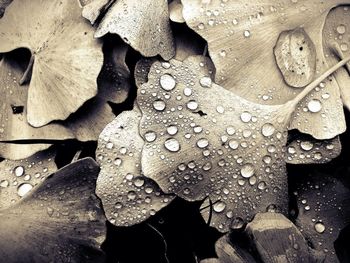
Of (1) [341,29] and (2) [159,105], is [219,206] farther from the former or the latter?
(1) [341,29]

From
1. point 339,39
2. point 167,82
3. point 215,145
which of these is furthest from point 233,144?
point 339,39

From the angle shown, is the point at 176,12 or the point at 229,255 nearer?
the point at 229,255

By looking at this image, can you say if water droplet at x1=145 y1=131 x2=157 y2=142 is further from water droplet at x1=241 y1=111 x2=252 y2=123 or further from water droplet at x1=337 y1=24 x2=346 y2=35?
water droplet at x1=337 y1=24 x2=346 y2=35

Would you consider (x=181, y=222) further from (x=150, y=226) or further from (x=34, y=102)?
(x=34, y=102)

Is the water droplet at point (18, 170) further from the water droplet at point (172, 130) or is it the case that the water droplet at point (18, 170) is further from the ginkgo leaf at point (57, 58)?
the water droplet at point (172, 130)

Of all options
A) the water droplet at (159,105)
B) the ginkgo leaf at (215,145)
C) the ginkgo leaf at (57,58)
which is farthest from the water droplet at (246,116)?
the ginkgo leaf at (57,58)

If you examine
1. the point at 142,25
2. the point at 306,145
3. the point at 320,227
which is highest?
the point at 142,25

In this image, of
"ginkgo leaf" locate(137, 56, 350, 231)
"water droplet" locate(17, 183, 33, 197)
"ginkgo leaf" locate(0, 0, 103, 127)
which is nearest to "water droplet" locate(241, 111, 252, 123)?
"ginkgo leaf" locate(137, 56, 350, 231)
